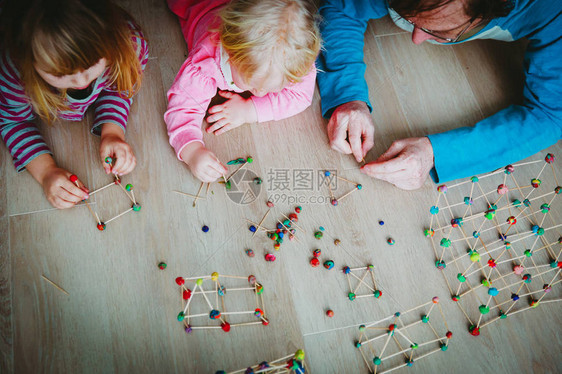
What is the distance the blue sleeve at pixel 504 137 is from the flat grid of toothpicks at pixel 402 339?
480 mm

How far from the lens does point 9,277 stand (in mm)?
1224

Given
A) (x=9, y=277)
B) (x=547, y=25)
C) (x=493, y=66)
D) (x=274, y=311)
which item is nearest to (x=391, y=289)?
(x=274, y=311)

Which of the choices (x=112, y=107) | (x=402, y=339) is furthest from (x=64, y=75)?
(x=402, y=339)

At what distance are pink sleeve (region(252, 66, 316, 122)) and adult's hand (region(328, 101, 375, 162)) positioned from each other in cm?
13

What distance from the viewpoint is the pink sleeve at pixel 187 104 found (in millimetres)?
1319

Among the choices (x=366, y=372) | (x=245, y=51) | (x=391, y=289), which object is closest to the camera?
(x=245, y=51)

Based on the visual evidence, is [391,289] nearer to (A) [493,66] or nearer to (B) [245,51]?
(B) [245,51]

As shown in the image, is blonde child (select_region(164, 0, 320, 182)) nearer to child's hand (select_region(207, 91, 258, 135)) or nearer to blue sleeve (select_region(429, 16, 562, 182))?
child's hand (select_region(207, 91, 258, 135))

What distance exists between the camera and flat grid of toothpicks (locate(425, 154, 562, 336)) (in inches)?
52.2

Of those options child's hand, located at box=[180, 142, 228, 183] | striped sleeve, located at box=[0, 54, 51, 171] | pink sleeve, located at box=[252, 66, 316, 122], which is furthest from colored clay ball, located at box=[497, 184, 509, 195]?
striped sleeve, located at box=[0, 54, 51, 171]

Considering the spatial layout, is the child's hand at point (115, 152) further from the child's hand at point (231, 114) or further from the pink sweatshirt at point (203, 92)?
the child's hand at point (231, 114)

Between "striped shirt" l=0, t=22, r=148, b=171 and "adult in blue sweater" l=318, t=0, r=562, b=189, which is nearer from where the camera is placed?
"striped shirt" l=0, t=22, r=148, b=171

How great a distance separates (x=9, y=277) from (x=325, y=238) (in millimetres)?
1026

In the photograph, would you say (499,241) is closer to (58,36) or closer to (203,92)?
(203,92)
